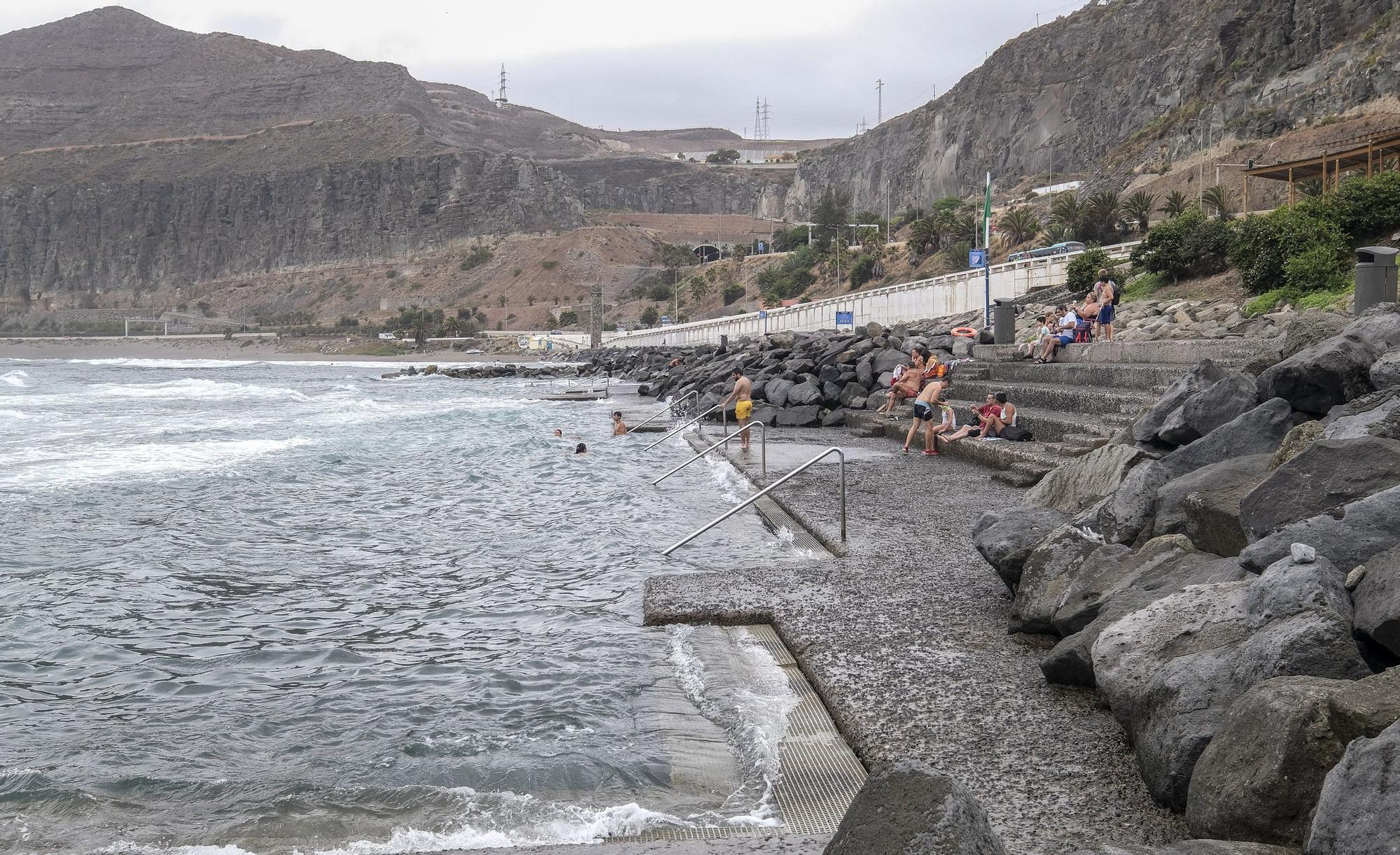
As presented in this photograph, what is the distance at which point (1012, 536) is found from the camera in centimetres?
707

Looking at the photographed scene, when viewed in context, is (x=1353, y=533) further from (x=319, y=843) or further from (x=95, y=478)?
(x=95, y=478)

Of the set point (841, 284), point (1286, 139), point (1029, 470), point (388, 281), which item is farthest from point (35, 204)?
point (1029, 470)

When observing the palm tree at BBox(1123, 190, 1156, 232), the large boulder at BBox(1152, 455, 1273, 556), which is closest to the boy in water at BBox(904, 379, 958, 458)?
the large boulder at BBox(1152, 455, 1273, 556)

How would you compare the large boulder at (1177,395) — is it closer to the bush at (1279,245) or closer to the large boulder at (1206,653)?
the large boulder at (1206,653)

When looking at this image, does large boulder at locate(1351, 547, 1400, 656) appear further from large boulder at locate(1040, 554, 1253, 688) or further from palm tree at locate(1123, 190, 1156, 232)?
palm tree at locate(1123, 190, 1156, 232)

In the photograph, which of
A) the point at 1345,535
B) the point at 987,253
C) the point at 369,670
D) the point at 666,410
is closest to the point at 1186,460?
the point at 1345,535

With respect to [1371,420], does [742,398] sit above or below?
below

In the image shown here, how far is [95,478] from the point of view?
16.8m

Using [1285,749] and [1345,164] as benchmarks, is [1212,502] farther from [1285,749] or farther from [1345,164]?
[1345,164]

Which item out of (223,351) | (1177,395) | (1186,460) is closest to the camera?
(1186,460)

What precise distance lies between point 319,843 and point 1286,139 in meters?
53.0

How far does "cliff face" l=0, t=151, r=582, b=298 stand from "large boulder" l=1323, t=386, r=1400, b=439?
149 metres

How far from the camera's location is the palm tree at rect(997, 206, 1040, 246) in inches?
2235

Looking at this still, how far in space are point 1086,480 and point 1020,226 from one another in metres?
51.4
